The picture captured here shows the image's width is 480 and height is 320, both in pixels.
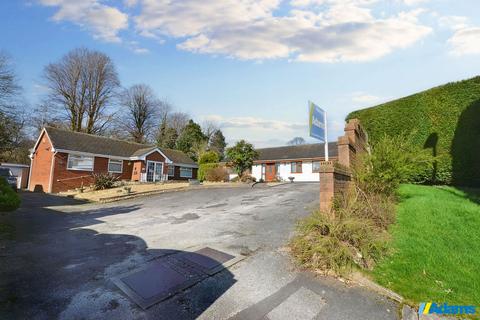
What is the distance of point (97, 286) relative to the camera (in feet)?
14.1

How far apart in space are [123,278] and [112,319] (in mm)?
1201

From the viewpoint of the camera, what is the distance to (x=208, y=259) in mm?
5406

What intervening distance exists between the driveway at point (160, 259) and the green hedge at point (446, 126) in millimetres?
6584

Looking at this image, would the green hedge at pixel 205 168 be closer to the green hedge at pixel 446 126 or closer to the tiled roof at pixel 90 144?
the tiled roof at pixel 90 144

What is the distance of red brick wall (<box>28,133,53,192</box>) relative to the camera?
22.1m

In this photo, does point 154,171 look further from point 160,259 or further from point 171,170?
point 160,259

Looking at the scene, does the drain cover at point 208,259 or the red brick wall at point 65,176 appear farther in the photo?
the red brick wall at point 65,176

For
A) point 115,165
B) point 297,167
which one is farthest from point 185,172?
point 297,167

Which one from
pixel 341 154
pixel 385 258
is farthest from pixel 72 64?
pixel 385 258

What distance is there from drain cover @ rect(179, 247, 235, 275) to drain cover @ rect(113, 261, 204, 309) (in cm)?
26

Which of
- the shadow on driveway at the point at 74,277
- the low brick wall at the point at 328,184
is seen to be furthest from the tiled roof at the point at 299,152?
the shadow on driveway at the point at 74,277

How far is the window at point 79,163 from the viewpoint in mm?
22656

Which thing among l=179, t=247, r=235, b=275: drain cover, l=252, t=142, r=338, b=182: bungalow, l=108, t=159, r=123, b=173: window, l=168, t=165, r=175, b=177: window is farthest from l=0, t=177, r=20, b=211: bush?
l=252, t=142, r=338, b=182: bungalow

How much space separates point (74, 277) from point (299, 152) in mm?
31035
